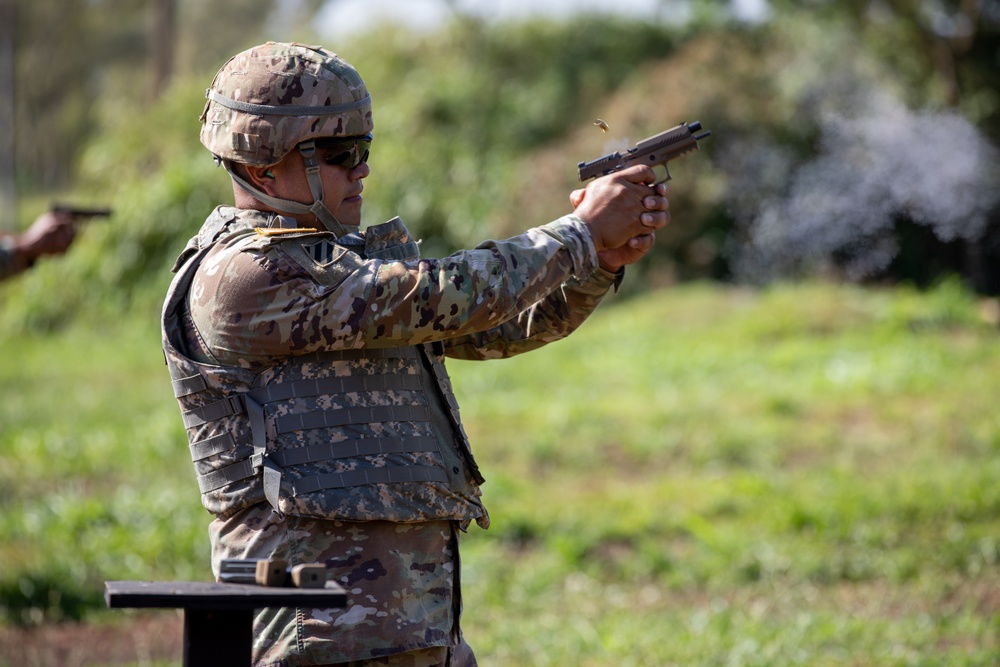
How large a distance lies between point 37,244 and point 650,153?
13.7ft

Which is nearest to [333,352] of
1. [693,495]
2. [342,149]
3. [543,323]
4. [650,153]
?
[342,149]

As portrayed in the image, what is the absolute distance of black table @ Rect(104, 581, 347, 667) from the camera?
1947 millimetres

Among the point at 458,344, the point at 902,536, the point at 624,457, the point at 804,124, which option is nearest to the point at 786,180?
the point at 804,124

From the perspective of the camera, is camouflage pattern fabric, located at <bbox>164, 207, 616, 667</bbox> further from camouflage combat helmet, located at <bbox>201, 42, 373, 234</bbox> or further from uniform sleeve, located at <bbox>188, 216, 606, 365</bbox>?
camouflage combat helmet, located at <bbox>201, 42, 373, 234</bbox>

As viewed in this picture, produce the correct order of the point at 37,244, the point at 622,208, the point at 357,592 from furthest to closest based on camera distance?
the point at 37,244 < the point at 622,208 < the point at 357,592

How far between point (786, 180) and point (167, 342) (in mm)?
10147

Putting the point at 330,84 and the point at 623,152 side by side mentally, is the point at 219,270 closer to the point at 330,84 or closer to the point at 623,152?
the point at 330,84

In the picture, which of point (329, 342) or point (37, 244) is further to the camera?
point (37, 244)

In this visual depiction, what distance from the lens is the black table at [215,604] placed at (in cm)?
195

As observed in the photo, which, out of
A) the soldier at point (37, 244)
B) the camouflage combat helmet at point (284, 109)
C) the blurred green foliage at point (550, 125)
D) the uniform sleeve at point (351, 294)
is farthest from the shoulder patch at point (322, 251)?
the blurred green foliage at point (550, 125)

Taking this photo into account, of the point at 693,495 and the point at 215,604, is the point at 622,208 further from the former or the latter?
the point at 693,495

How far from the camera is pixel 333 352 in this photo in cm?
245

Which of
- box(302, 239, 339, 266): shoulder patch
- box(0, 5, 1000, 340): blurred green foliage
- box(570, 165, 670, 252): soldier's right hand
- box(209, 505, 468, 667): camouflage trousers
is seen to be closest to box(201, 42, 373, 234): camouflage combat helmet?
box(302, 239, 339, 266): shoulder patch

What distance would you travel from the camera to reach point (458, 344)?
2895 mm
